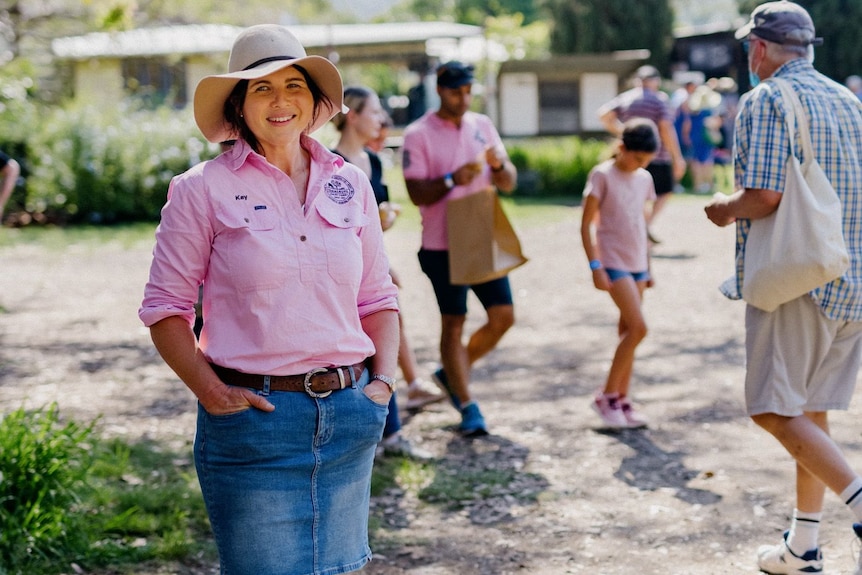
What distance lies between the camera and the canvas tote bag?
3973 mm

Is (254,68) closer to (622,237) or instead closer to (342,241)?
(342,241)

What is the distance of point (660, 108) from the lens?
13.4 metres

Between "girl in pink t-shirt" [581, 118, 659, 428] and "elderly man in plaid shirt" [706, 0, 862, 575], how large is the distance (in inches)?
73.8

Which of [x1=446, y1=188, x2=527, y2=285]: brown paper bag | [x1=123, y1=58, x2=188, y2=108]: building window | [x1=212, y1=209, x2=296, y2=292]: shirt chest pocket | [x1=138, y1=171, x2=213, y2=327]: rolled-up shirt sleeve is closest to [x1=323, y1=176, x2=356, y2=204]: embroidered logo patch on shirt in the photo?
[x1=212, y1=209, x2=296, y2=292]: shirt chest pocket

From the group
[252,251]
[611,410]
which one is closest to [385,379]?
[252,251]

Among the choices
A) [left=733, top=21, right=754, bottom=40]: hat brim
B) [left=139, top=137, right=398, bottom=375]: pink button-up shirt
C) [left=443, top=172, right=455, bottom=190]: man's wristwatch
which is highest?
[left=733, top=21, right=754, bottom=40]: hat brim

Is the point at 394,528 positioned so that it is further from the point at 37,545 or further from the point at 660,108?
the point at 660,108

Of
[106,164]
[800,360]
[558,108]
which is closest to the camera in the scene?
[800,360]

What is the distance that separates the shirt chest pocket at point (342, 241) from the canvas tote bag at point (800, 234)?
5.65ft

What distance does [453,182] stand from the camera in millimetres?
6133

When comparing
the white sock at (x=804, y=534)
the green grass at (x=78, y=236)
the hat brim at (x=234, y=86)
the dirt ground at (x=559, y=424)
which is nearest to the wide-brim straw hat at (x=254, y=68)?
the hat brim at (x=234, y=86)

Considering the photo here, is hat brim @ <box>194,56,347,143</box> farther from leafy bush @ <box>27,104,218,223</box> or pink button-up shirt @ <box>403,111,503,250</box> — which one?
leafy bush @ <box>27,104,218,223</box>

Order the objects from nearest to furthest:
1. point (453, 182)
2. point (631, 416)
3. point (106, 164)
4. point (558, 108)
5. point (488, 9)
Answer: point (453, 182)
point (631, 416)
point (106, 164)
point (558, 108)
point (488, 9)

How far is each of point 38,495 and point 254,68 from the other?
93.9 inches
